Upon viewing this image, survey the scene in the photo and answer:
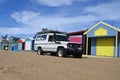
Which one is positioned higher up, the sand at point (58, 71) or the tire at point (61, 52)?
the tire at point (61, 52)

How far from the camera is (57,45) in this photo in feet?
70.0

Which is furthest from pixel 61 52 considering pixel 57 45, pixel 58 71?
pixel 58 71

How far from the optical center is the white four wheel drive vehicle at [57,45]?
20.2 m

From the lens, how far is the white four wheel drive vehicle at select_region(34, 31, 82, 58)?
20.2m

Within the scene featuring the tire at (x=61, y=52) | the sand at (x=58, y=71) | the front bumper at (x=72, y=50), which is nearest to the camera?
A: the sand at (x=58, y=71)

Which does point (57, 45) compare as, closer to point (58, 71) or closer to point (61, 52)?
point (61, 52)

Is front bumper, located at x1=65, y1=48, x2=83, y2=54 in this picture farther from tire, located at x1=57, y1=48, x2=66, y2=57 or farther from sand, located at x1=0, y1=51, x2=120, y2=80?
sand, located at x1=0, y1=51, x2=120, y2=80

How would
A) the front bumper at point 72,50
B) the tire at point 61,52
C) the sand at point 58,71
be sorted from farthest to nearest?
the tire at point 61,52
the front bumper at point 72,50
the sand at point 58,71

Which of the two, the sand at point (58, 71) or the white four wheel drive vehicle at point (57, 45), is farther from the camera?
the white four wheel drive vehicle at point (57, 45)

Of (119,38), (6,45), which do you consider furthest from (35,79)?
(6,45)

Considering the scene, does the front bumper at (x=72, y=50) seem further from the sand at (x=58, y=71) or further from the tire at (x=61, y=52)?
the sand at (x=58, y=71)

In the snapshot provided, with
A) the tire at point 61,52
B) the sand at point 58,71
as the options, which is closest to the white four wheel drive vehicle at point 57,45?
the tire at point 61,52

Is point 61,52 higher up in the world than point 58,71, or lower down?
higher up

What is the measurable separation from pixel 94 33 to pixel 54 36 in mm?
9257
